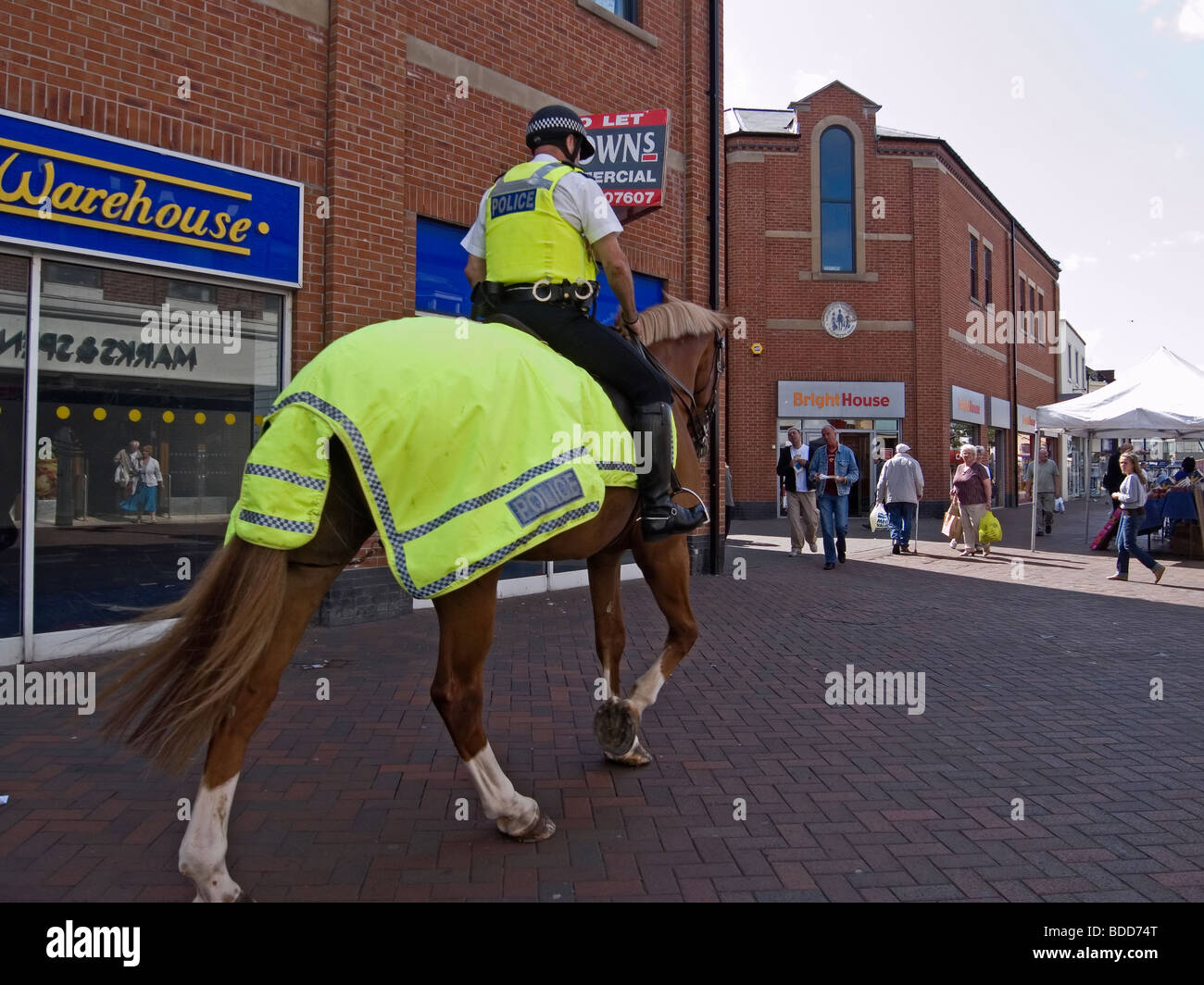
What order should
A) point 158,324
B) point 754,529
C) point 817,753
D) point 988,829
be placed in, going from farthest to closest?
point 754,529 < point 158,324 < point 817,753 < point 988,829

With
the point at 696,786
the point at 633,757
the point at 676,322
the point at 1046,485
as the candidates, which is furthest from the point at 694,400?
the point at 1046,485

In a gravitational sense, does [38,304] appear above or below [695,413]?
above

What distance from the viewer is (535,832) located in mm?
3387

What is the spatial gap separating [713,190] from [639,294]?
6.93ft

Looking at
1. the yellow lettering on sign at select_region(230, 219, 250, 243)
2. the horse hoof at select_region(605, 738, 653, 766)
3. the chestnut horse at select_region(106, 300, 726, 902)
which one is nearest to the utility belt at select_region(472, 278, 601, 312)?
the chestnut horse at select_region(106, 300, 726, 902)

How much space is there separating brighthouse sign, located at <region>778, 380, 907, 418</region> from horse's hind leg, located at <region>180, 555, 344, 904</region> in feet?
69.7

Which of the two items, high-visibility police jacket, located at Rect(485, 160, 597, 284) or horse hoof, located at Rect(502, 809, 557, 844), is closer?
horse hoof, located at Rect(502, 809, 557, 844)

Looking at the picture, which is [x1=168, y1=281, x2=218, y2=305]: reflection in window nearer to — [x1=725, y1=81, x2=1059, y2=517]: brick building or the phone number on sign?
the phone number on sign

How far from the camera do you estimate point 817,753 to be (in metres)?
4.52

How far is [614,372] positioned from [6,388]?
15.4ft

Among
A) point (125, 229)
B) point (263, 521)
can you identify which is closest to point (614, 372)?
point (263, 521)

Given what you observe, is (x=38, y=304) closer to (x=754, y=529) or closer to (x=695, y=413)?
(x=695, y=413)

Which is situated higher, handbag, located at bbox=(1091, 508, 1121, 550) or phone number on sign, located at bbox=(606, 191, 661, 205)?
phone number on sign, located at bbox=(606, 191, 661, 205)

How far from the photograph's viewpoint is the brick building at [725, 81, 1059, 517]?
2327 centimetres
